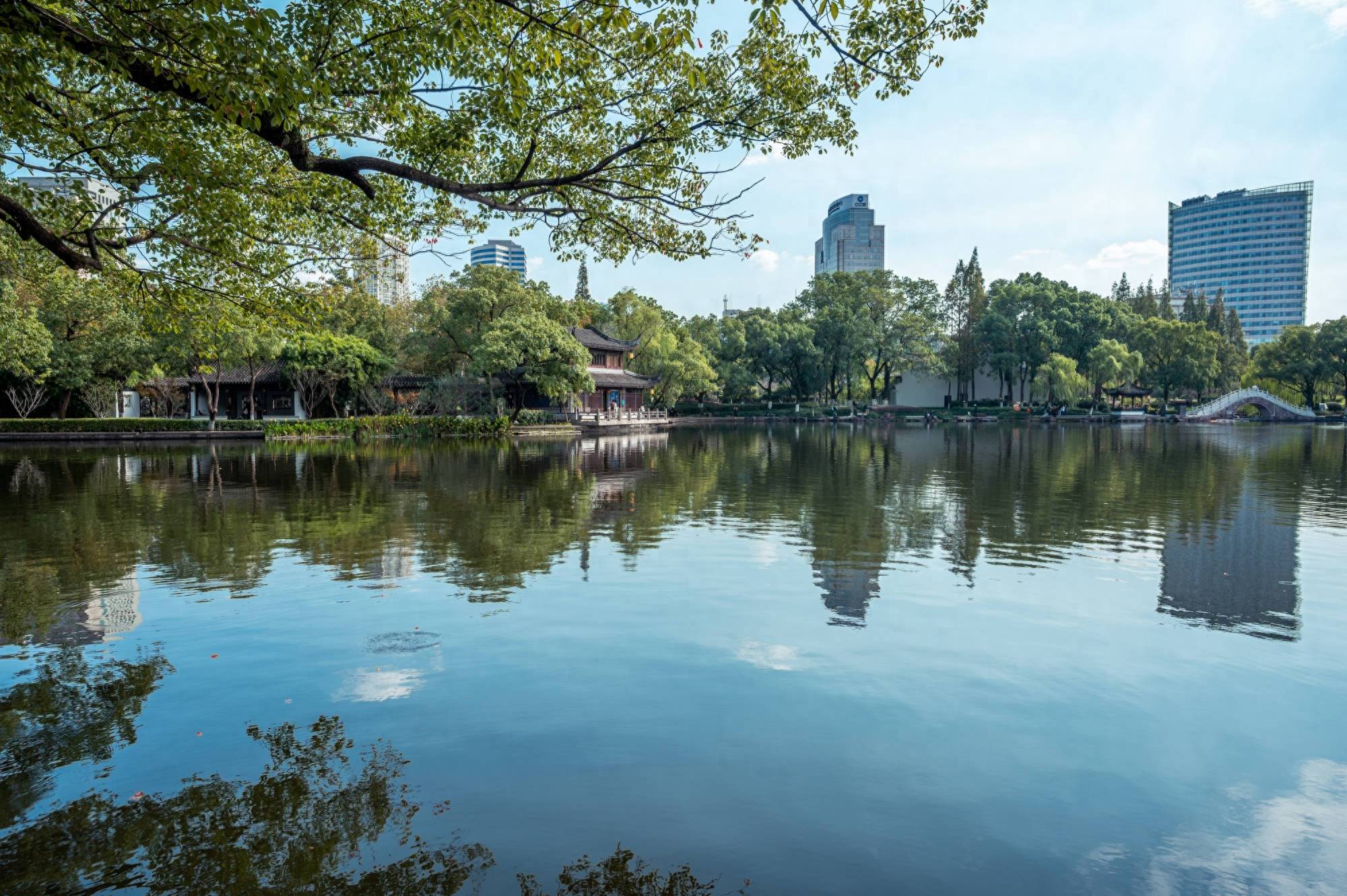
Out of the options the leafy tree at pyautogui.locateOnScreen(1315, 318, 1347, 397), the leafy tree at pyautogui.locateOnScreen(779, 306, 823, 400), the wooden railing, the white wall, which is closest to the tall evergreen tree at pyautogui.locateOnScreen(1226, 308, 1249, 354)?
the leafy tree at pyautogui.locateOnScreen(1315, 318, 1347, 397)

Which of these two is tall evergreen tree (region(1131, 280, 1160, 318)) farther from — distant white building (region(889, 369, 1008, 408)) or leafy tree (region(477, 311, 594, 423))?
leafy tree (region(477, 311, 594, 423))

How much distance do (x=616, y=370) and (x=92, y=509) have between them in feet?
159

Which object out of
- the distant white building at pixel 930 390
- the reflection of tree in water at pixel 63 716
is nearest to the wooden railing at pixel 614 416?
the distant white building at pixel 930 390

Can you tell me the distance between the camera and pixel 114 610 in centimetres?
901

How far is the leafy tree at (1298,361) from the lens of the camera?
75.1 m

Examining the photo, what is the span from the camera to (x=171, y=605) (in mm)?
9227

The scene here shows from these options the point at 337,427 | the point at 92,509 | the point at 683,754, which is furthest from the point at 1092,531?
the point at 337,427

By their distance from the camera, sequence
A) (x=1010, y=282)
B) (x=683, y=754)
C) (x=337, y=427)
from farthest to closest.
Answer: (x=1010, y=282) → (x=337, y=427) → (x=683, y=754)

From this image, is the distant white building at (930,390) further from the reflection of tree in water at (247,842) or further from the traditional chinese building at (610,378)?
the reflection of tree in water at (247,842)

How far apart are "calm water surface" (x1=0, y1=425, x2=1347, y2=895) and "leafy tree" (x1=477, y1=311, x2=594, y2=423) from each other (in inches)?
1176

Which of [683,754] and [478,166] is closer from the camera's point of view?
[683,754]

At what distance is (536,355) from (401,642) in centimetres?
3837

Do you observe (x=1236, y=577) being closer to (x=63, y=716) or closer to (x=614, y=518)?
(x=614, y=518)

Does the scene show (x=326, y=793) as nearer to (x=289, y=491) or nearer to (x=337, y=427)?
(x=289, y=491)
